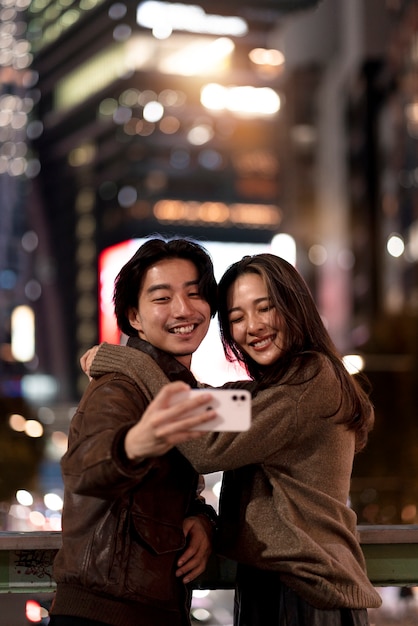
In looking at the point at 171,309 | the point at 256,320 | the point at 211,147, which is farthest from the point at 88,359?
the point at 211,147

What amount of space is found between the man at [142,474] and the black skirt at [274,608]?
0.17 meters

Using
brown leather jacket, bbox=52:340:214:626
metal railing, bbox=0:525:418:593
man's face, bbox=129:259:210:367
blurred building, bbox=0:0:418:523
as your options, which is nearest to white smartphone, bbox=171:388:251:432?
brown leather jacket, bbox=52:340:214:626

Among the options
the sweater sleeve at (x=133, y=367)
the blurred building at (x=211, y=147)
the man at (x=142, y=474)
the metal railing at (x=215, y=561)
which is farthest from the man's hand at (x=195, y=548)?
the blurred building at (x=211, y=147)

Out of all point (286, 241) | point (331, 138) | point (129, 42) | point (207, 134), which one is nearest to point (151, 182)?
point (207, 134)

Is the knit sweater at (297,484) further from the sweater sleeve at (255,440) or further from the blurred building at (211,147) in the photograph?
the blurred building at (211,147)

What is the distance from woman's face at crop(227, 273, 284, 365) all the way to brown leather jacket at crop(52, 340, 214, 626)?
360 mm

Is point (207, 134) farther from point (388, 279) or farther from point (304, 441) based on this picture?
point (304, 441)

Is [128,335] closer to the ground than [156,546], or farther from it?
farther from it

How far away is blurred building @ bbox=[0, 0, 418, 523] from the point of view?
60.4 metres

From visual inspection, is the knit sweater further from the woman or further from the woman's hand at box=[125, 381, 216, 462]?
the woman's hand at box=[125, 381, 216, 462]

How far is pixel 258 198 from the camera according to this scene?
298 feet

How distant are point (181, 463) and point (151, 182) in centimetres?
8730

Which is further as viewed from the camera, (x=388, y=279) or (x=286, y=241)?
(x=286, y=241)

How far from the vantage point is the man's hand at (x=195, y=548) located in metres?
2.50
